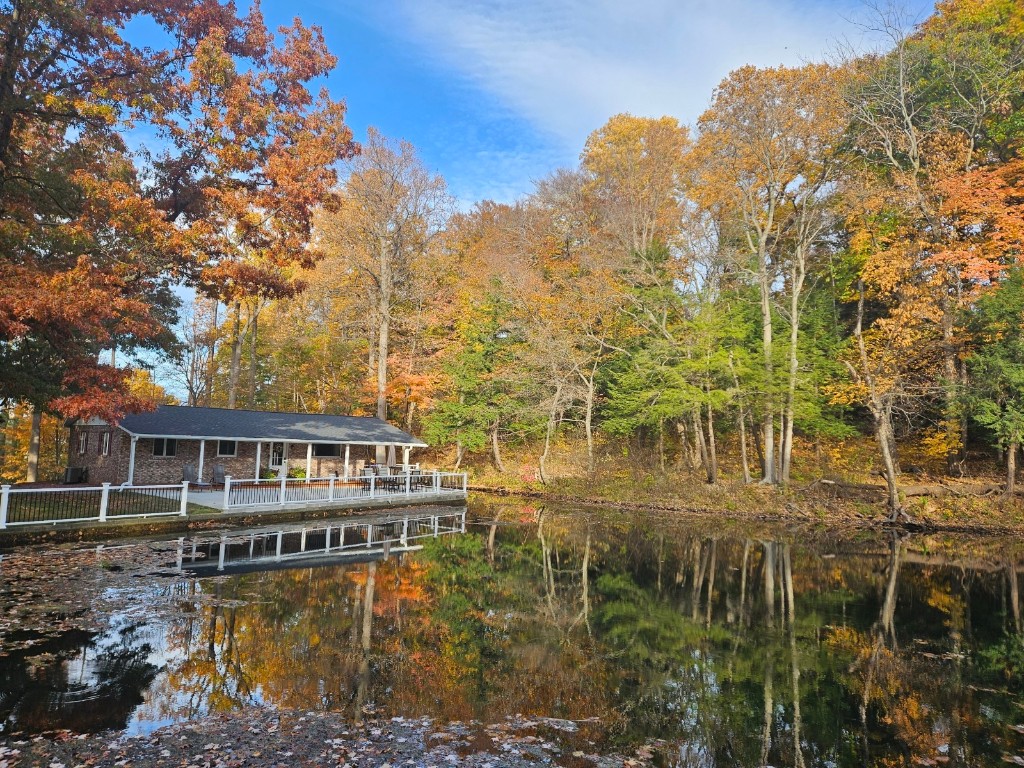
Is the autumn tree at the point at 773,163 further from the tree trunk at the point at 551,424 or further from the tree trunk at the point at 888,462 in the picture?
the tree trunk at the point at 551,424

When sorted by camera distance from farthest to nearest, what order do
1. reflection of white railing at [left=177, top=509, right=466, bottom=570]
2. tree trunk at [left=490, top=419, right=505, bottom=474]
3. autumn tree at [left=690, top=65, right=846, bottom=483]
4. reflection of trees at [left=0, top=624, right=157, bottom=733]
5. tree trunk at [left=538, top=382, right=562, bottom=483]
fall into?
tree trunk at [left=490, top=419, right=505, bottom=474]
tree trunk at [left=538, top=382, right=562, bottom=483]
autumn tree at [left=690, top=65, right=846, bottom=483]
reflection of white railing at [left=177, top=509, right=466, bottom=570]
reflection of trees at [left=0, top=624, right=157, bottom=733]

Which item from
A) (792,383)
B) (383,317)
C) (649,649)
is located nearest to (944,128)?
(792,383)

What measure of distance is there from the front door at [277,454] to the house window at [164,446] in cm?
422

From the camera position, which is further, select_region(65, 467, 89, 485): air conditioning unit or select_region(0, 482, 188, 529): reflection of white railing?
select_region(65, 467, 89, 485): air conditioning unit

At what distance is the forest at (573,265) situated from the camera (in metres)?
13.5

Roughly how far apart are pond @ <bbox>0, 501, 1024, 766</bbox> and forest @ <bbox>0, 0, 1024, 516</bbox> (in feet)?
21.1

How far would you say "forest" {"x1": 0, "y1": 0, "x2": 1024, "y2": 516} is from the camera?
1347 cm

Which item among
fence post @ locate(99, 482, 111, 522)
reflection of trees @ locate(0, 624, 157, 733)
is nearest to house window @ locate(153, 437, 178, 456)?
fence post @ locate(99, 482, 111, 522)

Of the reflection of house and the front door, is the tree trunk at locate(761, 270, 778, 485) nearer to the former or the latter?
the reflection of house

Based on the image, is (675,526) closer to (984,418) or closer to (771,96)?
(984,418)

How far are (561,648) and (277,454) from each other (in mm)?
21331

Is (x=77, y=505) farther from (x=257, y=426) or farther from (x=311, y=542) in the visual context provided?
(x=257, y=426)

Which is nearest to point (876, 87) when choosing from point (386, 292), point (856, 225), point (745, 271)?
point (856, 225)

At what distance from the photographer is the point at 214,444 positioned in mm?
23094
